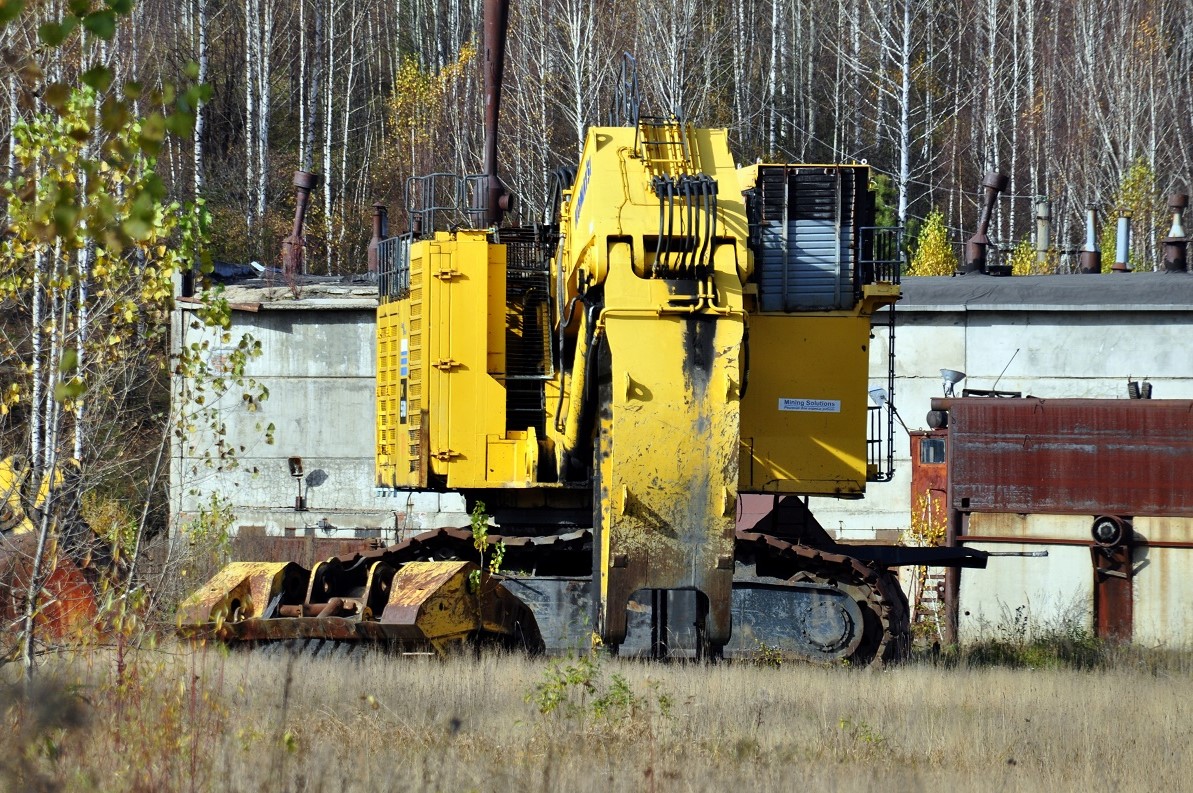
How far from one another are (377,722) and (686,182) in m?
3.65

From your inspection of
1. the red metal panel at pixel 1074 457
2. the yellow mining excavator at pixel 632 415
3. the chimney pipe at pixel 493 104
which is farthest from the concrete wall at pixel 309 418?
the yellow mining excavator at pixel 632 415

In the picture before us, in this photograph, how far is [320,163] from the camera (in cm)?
4981

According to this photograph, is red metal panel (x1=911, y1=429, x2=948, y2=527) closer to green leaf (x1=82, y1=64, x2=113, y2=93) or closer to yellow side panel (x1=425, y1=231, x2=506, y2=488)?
yellow side panel (x1=425, y1=231, x2=506, y2=488)

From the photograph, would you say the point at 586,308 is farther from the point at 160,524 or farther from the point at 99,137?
the point at 160,524

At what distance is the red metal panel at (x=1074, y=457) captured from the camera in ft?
57.1

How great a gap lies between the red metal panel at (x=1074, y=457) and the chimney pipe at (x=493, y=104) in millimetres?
6167

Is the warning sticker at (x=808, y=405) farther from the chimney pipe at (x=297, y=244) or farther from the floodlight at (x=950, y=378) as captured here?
the chimney pipe at (x=297, y=244)

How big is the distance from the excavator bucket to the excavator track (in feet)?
1.80

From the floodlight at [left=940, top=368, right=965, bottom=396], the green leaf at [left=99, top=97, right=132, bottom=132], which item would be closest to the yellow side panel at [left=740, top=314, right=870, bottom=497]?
the green leaf at [left=99, top=97, right=132, bottom=132]

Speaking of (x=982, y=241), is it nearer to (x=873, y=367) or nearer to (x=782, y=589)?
(x=873, y=367)

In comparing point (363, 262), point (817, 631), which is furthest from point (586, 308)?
point (363, 262)

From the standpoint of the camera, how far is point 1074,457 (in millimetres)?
17656

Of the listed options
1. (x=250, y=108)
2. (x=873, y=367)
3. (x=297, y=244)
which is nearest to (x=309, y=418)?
(x=297, y=244)

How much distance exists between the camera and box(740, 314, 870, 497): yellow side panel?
11.4m
